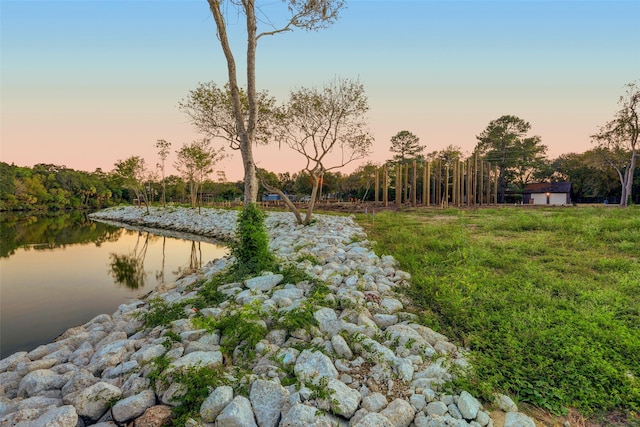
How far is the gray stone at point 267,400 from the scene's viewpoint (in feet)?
7.39

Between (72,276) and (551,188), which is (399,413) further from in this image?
(551,188)

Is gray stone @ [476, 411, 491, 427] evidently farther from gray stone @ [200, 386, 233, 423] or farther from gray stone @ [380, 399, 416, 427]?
gray stone @ [200, 386, 233, 423]

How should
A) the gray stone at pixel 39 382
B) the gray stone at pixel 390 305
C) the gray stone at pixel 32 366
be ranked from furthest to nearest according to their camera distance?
1. the gray stone at pixel 390 305
2. the gray stone at pixel 32 366
3. the gray stone at pixel 39 382

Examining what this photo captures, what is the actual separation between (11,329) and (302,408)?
6.21 meters

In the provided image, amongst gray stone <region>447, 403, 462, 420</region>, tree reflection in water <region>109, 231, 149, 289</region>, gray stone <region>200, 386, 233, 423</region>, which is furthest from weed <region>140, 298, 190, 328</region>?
tree reflection in water <region>109, 231, 149, 289</region>

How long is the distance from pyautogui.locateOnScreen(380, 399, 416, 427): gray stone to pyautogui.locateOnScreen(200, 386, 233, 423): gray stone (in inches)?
44.9

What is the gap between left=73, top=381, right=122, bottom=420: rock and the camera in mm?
2385

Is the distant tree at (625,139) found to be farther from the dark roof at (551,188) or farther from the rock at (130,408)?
the rock at (130,408)

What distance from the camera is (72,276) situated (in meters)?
9.23

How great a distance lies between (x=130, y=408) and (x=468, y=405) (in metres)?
2.49

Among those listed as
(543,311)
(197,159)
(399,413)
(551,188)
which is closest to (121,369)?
(399,413)

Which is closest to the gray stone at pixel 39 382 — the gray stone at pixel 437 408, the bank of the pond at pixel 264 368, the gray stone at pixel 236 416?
the bank of the pond at pixel 264 368

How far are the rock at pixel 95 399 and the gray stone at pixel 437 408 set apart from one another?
2395 mm

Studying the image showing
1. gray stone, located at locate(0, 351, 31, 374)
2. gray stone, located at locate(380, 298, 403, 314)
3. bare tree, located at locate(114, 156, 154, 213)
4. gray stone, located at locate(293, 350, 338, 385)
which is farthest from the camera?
bare tree, located at locate(114, 156, 154, 213)
